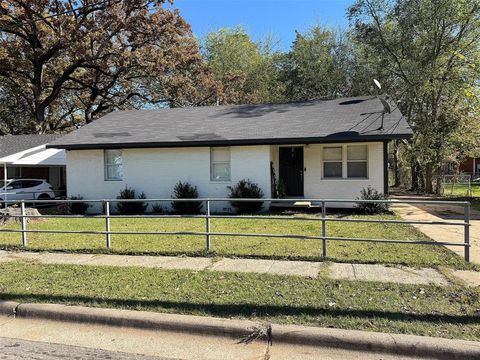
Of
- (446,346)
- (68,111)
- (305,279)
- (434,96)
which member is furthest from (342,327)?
(68,111)

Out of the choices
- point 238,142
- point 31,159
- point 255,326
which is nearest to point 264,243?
point 255,326

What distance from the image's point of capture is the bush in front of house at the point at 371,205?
43.9 ft

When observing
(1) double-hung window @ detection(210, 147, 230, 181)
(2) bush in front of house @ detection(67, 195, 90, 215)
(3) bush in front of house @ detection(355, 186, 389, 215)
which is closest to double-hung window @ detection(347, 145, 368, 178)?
(3) bush in front of house @ detection(355, 186, 389, 215)

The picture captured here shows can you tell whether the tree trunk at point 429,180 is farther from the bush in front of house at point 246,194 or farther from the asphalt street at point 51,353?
the asphalt street at point 51,353

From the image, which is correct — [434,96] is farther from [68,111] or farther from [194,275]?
[68,111]

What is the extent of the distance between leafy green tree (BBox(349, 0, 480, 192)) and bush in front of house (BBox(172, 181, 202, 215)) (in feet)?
41.6

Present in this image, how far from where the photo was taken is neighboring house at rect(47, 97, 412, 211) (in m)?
14.3

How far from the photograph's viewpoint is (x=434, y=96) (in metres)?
21.5

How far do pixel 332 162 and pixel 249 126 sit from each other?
3433 mm

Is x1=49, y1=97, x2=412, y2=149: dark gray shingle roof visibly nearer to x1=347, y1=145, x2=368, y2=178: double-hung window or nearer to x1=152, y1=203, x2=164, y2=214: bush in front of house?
x1=347, y1=145, x2=368, y2=178: double-hung window

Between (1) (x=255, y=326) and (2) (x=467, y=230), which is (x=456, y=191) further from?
(1) (x=255, y=326)

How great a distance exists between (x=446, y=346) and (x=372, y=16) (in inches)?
837

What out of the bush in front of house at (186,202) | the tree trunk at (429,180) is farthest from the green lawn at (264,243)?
the tree trunk at (429,180)

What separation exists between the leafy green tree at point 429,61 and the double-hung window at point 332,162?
7.99 meters
